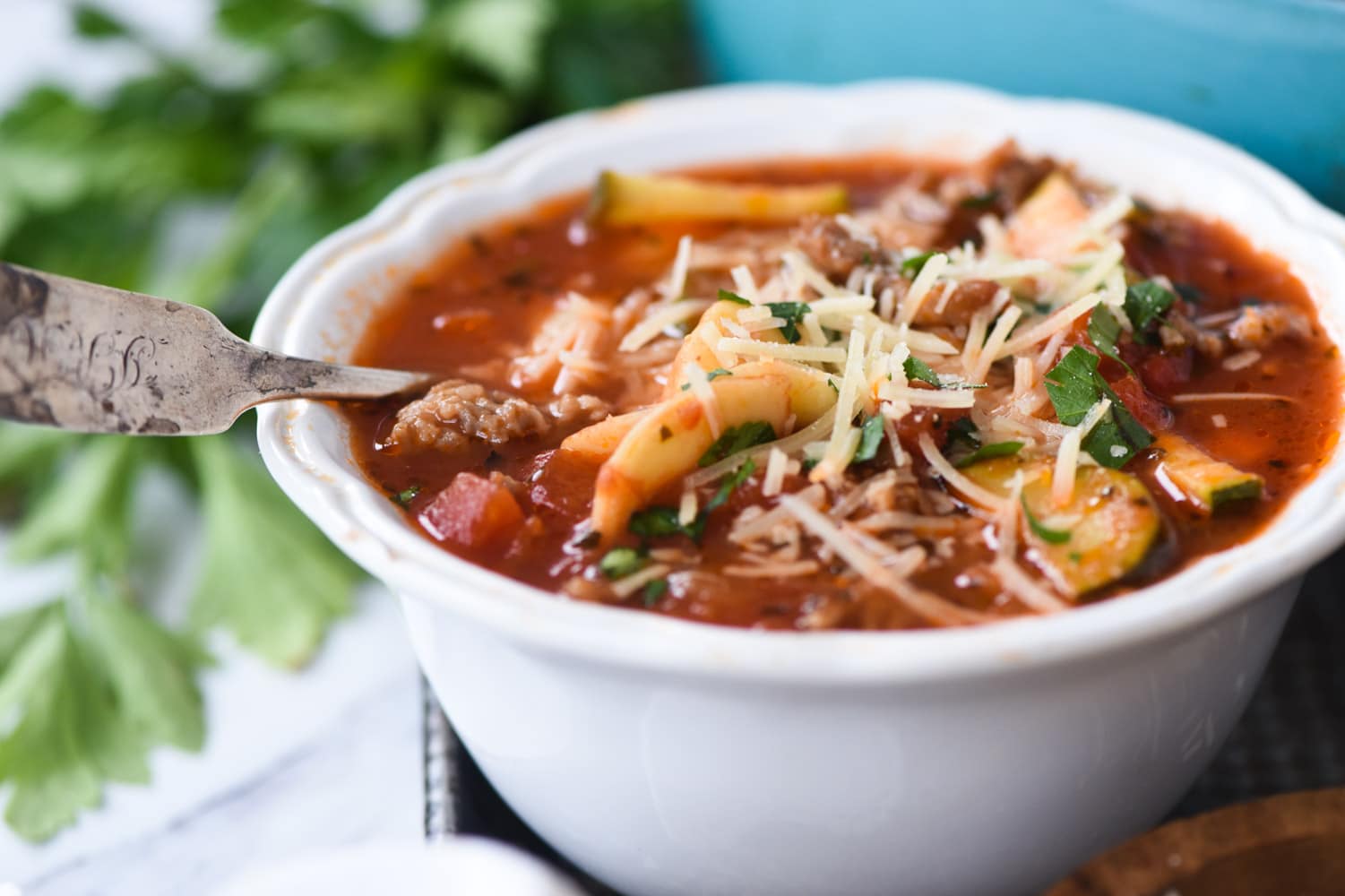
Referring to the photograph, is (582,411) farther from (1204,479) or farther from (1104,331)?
(1204,479)

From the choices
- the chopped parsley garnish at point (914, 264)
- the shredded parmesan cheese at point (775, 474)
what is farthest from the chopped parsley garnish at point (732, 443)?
the chopped parsley garnish at point (914, 264)

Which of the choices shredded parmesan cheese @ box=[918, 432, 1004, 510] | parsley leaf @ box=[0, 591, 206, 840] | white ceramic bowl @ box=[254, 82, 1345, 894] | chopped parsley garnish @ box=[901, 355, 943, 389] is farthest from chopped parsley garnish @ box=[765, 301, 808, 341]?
parsley leaf @ box=[0, 591, 206, 840]

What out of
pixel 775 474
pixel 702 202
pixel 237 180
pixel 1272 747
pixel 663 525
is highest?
pixel 775 474

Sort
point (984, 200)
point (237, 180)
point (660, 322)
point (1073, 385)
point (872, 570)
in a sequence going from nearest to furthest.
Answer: point (872, 570), point (1073, 385), point (660, 322), point (984, 200), point (237, 180)

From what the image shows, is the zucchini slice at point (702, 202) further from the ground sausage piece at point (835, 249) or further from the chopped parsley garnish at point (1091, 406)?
the chopped parsley garnish at point (1091, 406)

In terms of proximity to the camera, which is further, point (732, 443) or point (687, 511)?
point (732, 443)

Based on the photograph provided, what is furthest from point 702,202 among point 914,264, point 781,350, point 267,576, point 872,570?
point 872,570

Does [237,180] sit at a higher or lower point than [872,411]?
lower

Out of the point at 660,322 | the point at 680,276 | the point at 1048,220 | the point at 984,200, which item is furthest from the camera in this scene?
the point at 984,200

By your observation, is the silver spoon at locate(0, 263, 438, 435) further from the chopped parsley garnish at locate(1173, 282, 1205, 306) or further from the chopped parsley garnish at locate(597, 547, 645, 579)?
the chopped parsley garnish at locate(1173, 282, 1205, 306)
